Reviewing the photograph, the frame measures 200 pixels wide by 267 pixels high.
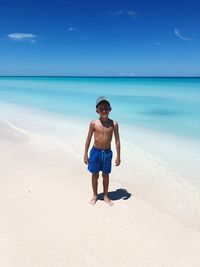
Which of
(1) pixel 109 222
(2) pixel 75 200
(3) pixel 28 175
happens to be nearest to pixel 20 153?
(3) pixel 28 175

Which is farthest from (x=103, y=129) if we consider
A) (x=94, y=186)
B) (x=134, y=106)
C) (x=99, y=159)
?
(x=134, y=106)

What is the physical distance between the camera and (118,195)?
4.45 metres

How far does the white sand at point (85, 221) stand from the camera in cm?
296

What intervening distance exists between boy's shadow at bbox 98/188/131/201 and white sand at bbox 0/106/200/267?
0.02 meters

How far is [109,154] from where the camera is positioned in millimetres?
4031

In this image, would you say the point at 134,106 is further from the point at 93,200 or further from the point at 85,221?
the point at 85,221

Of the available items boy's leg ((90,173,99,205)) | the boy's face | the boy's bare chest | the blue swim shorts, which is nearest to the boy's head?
the boy's face

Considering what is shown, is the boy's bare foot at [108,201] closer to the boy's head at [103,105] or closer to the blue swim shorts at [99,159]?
the blue swim shorts at [99,159]

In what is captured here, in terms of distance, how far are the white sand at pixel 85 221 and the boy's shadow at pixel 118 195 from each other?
0.05ft

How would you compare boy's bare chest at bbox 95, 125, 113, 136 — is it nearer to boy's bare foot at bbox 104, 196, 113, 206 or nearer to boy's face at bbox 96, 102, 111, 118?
boy's face at bbox 96, 102, 111, 118

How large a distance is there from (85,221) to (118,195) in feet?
3.21

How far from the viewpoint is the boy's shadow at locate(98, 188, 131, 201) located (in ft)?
14.2

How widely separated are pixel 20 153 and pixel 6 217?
9.20 ft

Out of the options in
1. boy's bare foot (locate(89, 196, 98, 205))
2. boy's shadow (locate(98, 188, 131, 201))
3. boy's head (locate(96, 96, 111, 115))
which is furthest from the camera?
boy's shadow (locate(98, 188, 131, 201))
